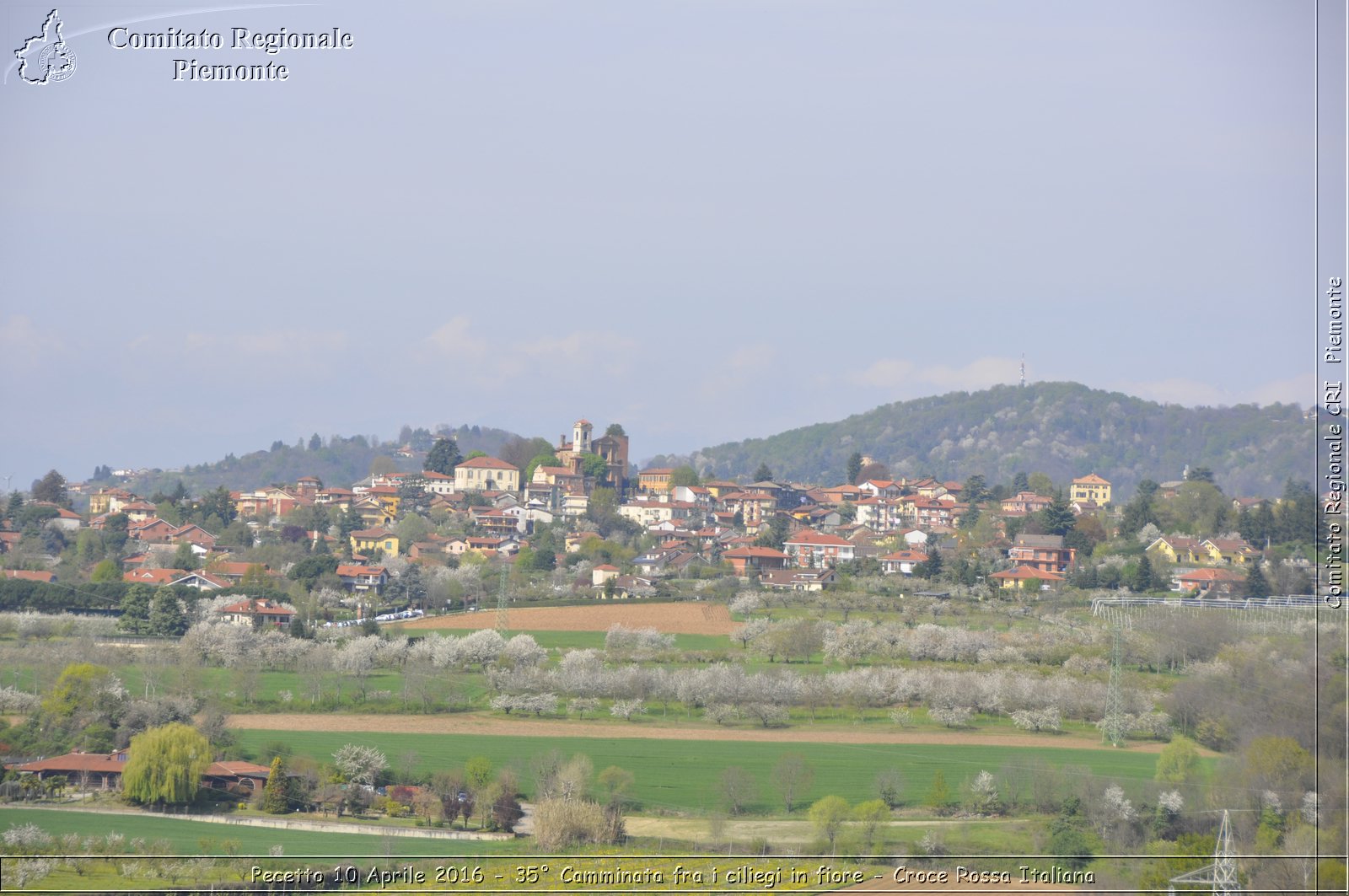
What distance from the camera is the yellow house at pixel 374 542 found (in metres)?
40.5

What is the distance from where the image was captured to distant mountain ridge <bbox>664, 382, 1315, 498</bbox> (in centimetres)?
6750

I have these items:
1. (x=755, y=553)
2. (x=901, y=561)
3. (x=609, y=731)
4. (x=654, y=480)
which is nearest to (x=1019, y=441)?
(x=654, y=480)

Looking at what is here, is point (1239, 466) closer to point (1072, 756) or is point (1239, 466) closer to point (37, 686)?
point (1072, 756)

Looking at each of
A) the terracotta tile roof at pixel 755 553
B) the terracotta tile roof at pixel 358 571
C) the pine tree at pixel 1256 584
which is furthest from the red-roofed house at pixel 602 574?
the pine tree at pixel 1256 584

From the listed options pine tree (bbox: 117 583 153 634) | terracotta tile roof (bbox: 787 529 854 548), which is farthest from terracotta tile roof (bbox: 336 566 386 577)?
terracotta tile roof (bbox: 787 529 854 548)

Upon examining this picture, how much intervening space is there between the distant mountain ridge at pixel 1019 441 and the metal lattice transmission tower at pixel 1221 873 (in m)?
43.6

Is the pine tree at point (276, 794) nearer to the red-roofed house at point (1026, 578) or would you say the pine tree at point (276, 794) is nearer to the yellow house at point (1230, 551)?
the red-roofed house at point (1026, 578)

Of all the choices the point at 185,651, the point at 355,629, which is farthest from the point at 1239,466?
the point at 185,651

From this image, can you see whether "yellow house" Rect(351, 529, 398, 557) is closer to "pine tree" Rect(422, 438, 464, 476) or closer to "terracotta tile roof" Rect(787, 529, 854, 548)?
"terracotta tile roof" Rect(787, 529, 854, 548)

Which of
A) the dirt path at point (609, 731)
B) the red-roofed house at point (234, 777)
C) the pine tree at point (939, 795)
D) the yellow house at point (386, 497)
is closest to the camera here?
the red-roofed house at point (234, 777)

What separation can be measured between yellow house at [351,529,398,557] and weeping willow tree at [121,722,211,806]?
82.2 ft

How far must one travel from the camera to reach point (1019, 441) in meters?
86.5

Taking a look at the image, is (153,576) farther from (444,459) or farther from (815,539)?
(444,459)

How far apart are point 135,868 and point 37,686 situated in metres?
8.26
